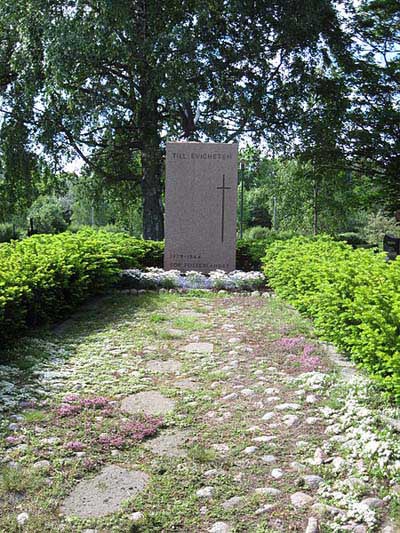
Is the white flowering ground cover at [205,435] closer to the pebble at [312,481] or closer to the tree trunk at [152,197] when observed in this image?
the pebble at [312,481]

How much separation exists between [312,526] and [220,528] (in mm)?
341

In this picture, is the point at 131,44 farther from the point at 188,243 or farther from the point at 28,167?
the point at 188,243

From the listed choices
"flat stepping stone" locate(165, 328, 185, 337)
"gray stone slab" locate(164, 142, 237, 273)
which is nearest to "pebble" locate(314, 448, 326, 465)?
"flat stepping stone" locate(165, 328, 185, 337)

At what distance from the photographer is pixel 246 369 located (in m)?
4.04

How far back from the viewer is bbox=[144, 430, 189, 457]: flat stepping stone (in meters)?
2.77

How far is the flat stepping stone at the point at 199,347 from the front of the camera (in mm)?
4588

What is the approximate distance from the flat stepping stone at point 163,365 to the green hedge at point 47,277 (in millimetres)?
1192

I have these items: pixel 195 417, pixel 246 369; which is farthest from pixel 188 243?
pixel 195 417

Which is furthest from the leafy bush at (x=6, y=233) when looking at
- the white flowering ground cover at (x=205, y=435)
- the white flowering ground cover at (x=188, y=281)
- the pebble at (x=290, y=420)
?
the pebble at (x=290, y=420)

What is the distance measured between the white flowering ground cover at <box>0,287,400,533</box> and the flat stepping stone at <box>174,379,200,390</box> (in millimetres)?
13

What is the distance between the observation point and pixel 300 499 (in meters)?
2.30

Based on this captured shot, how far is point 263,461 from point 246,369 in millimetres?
1404

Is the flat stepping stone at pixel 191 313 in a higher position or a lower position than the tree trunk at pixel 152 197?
lower

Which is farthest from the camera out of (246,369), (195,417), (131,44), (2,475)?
(131,44)
